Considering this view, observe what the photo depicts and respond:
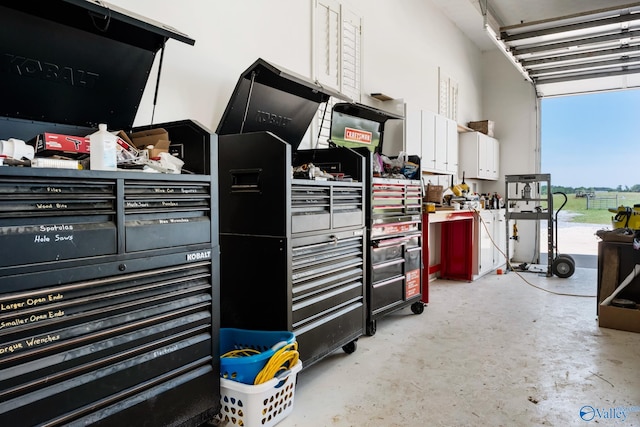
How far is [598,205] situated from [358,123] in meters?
5.80

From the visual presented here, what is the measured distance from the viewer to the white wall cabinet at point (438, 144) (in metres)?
4.93

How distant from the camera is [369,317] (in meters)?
3.11

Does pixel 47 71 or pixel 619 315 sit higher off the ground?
pixel 47 71

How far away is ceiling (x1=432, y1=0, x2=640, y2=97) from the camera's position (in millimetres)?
5043

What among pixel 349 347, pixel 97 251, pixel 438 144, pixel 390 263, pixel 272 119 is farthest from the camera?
pixel 438 144

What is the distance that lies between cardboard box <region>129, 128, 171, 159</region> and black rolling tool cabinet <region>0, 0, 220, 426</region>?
6 cm

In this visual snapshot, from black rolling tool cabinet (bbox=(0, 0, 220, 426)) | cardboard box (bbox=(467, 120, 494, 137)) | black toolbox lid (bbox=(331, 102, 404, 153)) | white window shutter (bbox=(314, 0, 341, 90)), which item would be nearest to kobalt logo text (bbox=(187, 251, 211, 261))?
black rolling tool cabinet (bbox=(0, 0, 220, 426))

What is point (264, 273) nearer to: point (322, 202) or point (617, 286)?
point (322, 202)

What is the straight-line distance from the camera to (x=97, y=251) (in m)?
1.36

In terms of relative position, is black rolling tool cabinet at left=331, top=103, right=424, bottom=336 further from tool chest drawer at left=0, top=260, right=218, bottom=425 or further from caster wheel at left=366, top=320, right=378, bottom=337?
tool chest drawer at left=0, top=260, right=218, bottom=425

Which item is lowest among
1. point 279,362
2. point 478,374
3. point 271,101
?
point 478,374

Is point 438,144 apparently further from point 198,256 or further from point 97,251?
point 97,251

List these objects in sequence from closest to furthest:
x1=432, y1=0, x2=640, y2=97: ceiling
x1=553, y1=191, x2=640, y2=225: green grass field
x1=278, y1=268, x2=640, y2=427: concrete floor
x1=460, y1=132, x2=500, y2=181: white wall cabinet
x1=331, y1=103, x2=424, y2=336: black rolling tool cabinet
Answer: x1=278, y1=268, x2=640, y2=427: concrete floor < x1=331, y1=103, x2=424, y2=336: black rolling tool cabinet < x1=432, y1=0, x2=640, y2=97: ceiling < x1=460, y1=132, x2=500, y2=181: white wall cabinet < x1=553, y1=191, x2=640, y2=225: green grass field

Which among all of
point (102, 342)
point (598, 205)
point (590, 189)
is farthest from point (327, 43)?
point (598, 205)
